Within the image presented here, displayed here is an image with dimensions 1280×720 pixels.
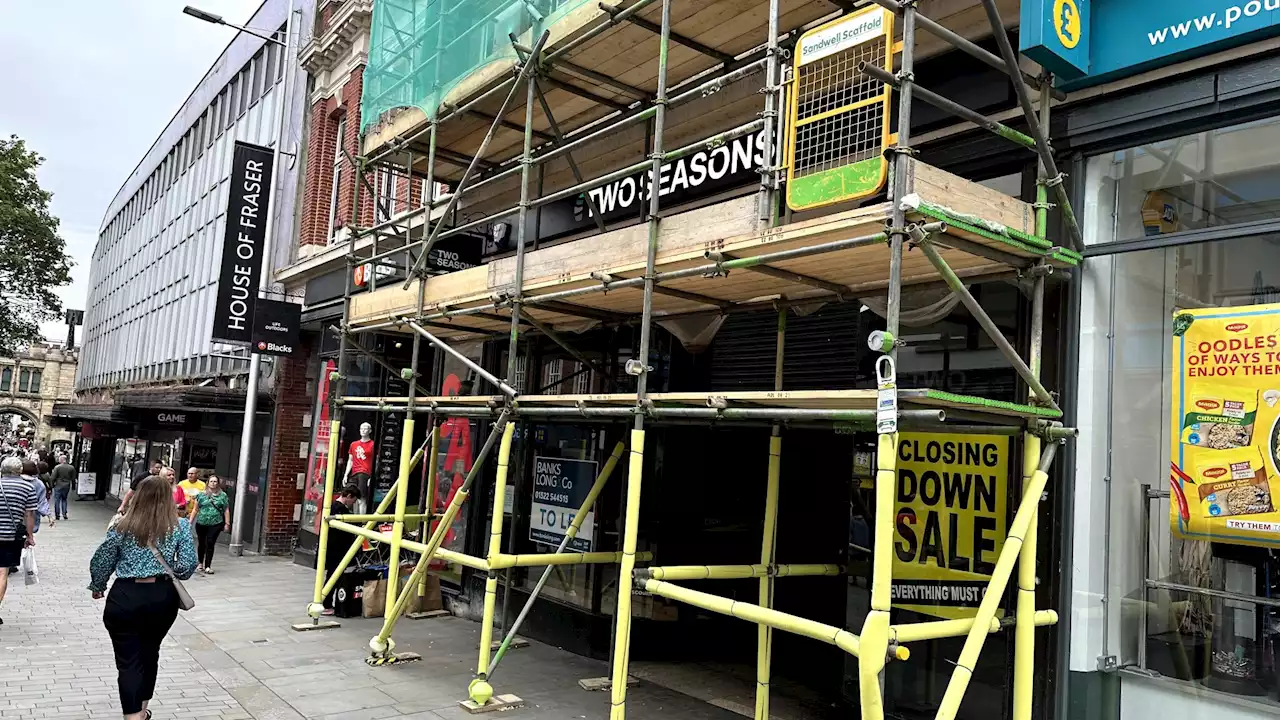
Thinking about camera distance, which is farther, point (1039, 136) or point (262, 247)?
point (262, 247)

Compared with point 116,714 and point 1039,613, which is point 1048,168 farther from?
point 116,714

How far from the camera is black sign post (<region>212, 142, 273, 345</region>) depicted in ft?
53.1

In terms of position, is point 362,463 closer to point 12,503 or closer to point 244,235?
point 12,503

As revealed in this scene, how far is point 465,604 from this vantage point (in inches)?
432

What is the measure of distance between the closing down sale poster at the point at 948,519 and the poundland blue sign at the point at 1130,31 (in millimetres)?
2466

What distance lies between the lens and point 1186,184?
5445 millimetres

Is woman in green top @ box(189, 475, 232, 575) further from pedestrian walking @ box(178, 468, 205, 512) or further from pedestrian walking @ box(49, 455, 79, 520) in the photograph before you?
pedestrian walking @ box(49, 455, 79, 520)

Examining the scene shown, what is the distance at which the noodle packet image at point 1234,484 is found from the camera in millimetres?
5039

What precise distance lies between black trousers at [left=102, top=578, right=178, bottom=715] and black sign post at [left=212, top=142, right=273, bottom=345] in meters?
11.0

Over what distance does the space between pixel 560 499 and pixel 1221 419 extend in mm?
6563

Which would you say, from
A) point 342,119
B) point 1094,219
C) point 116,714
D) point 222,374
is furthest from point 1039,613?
point 222,374

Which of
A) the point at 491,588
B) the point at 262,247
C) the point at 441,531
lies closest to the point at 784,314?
the point at 491,588

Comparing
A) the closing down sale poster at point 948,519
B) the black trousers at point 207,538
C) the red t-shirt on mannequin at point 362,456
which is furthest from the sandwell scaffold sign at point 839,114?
the black trousers at point 207,538

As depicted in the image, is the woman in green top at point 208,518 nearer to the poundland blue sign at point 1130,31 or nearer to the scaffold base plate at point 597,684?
the scaffold base plate at point 597,684
